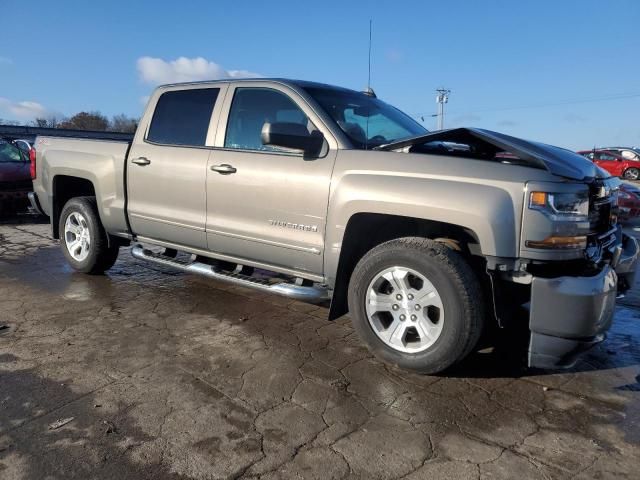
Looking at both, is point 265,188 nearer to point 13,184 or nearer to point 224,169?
point 224,169

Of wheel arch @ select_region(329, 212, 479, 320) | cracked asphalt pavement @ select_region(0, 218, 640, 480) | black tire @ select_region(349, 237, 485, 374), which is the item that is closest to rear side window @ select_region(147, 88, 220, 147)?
cracked asphalt pavement @ select_region(0, 218, 640, 480)

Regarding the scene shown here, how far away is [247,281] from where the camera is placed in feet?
13.7

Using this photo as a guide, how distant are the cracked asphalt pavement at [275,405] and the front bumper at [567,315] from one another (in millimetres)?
350

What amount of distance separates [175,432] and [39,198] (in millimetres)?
4498

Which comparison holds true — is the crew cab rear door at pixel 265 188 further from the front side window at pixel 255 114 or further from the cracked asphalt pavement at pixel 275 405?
the cracked asphalt pavement at pixel 275 405

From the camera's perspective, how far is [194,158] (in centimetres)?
451

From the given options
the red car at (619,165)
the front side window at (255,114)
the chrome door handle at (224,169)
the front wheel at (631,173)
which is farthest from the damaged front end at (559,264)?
the front wheel at (631,173)

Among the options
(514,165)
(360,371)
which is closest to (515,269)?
(514,165)

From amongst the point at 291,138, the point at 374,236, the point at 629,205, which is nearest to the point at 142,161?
the point at 291,138

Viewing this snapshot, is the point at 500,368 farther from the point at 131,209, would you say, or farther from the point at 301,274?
the point at 131,209

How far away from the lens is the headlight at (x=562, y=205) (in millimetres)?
2932

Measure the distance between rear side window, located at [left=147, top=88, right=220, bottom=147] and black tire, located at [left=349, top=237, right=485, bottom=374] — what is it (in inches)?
80.9

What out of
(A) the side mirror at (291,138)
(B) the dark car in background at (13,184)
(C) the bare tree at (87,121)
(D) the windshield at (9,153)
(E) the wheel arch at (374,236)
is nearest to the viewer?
(E) the wheel arch at (374,236)

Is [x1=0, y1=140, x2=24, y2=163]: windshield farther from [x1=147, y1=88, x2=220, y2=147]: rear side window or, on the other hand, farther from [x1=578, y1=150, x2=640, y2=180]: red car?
[x1=578, y1=150, x2=640, y2=180]: red car
